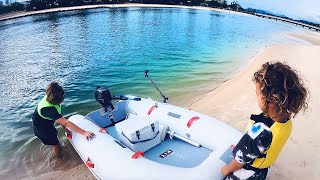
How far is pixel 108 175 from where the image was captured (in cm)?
328

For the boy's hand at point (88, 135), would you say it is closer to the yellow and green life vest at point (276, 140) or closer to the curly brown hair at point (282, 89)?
the yellow and green life vest at point (276, 140)

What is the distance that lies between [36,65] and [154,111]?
29.5ft

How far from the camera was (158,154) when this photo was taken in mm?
3842

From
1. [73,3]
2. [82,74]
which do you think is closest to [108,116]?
[82,74]

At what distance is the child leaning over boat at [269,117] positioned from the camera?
5.82 feet

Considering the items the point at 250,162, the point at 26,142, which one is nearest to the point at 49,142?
the point at 26,142

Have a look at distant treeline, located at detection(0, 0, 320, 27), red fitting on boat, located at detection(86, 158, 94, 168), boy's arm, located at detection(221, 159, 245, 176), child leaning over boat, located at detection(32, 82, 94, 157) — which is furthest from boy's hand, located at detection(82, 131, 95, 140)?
distant treeline, located at detection(0, 0, 320, 27)

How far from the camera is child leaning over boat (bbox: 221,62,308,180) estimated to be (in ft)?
5.82

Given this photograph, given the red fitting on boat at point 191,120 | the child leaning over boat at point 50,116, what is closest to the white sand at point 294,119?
the red fitting on boat at point 191,120

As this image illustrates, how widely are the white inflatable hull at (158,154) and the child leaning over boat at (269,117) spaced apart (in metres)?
0.92

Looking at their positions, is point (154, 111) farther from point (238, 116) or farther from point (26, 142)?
point (26, 142)

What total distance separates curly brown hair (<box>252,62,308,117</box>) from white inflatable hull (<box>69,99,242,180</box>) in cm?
141

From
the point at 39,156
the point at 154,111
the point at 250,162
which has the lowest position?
the point at 39,156

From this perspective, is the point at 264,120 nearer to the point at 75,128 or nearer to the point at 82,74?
the point at 75,128
